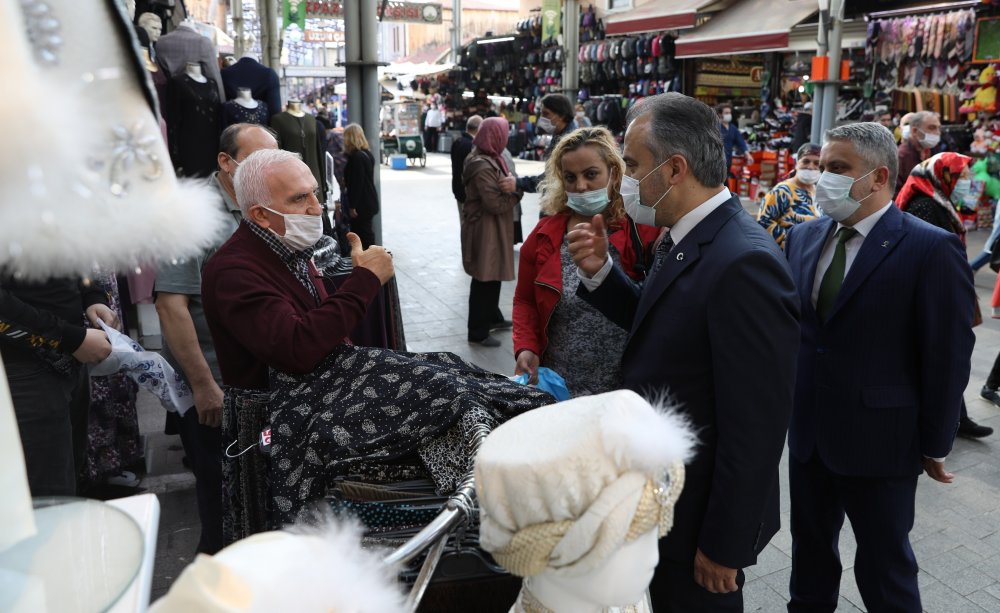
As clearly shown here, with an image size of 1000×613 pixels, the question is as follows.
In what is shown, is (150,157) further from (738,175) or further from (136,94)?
(738,175)

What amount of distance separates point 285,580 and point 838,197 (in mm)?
2690

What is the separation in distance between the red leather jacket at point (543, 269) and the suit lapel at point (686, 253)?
756mm

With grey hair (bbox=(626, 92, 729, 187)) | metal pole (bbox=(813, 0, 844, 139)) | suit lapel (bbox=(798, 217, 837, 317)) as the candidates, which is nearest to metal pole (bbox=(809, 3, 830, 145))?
metal pole (bbox=(813, 0, 844, 139))

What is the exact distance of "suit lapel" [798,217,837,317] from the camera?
9.35ft

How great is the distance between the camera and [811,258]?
2.90 metres

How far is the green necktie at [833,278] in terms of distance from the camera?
2766 millimetres

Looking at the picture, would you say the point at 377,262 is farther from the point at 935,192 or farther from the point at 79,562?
the point at 935,192

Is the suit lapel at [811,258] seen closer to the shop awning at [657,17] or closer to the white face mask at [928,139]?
the white face mask at [928,139]

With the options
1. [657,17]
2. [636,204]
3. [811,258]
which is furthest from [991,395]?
[657,17]

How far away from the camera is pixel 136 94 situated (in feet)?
1.99

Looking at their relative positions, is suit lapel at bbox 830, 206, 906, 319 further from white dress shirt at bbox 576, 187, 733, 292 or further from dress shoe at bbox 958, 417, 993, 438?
dress shoe at bbox 958, 417, 993, 438

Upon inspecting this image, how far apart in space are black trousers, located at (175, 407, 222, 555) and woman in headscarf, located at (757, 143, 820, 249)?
11.6ft

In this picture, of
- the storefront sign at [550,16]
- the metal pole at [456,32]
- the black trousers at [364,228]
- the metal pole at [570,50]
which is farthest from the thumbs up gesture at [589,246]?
the metal pole at [456,32]

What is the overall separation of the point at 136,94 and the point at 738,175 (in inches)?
647
